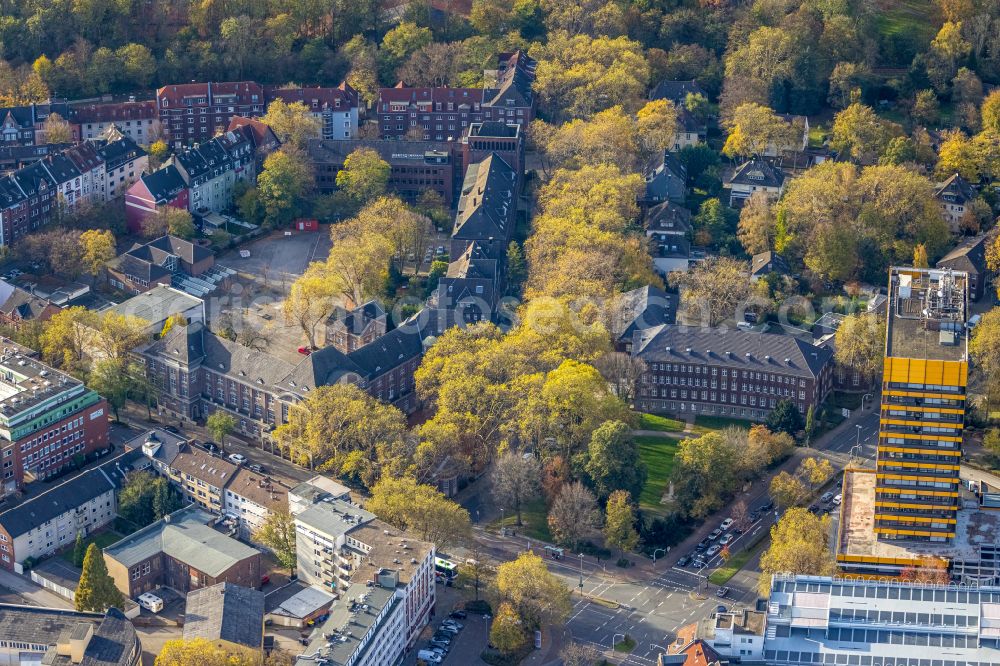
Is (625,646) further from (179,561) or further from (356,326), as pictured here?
(356,326)

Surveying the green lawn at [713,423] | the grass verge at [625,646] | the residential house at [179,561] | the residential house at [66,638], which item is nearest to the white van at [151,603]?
the residential house at [179,561]

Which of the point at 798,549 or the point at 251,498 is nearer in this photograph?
the point at 798,549

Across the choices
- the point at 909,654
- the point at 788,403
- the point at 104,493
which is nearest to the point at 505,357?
the point at 788,403

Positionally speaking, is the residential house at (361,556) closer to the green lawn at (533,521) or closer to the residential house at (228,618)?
the residential house at (228,618)

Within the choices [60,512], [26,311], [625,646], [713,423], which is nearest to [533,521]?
[625,646]

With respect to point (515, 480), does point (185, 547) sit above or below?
below

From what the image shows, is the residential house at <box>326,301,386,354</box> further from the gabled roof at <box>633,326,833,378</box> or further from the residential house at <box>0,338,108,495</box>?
the gabled roof at <box>633,326,833,378</box>
